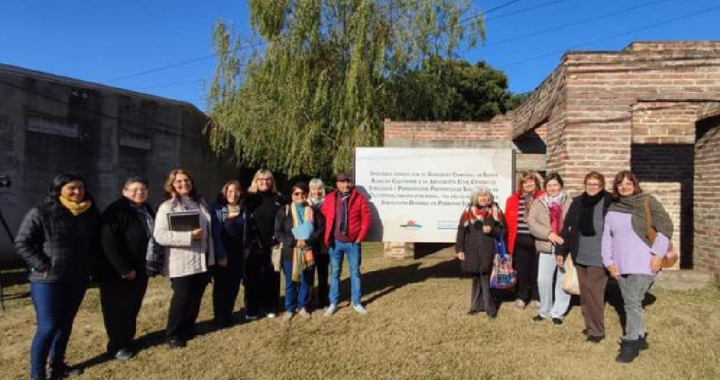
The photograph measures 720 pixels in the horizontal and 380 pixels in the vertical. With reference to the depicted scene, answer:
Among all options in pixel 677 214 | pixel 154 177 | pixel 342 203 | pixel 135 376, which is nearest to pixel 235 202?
pixel 342 203

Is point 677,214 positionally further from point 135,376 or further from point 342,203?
point 135,376

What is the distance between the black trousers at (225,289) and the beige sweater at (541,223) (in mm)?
3181

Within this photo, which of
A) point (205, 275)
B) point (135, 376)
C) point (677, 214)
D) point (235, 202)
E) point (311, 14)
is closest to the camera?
point (135, 376)

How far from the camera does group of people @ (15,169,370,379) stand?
12.3 feet

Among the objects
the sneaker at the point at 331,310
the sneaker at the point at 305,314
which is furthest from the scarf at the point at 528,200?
the sneaker at the point at 305,314

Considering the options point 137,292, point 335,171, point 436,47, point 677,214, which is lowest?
point 137,292

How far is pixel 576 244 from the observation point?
469 cm

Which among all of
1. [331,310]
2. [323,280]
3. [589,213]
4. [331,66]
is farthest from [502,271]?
[331,66]

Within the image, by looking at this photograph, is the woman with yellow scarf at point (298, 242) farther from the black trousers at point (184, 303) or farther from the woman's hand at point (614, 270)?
the woman's hand at point (614, 270)

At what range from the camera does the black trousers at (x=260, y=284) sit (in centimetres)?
552

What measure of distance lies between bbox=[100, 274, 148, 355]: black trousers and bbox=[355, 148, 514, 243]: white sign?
10.4 feet

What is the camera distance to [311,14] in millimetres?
12656

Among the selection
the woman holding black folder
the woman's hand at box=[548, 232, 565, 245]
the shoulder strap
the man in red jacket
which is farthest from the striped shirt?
the woman holding black folder

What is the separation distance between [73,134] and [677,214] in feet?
42.2
